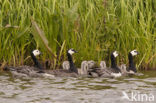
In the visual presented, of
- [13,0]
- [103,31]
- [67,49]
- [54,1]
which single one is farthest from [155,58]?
[13,0]

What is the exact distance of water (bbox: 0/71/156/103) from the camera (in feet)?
27.1

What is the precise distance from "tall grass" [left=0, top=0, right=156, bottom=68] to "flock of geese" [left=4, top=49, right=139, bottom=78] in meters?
0.36

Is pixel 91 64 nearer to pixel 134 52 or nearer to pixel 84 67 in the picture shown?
pixel 84 67

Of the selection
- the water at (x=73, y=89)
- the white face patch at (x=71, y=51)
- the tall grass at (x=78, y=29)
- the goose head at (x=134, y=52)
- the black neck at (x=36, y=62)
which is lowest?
the water at (x=73, y=89)

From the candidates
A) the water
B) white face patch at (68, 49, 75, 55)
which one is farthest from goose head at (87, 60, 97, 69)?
the water

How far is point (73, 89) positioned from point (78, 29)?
3.60m

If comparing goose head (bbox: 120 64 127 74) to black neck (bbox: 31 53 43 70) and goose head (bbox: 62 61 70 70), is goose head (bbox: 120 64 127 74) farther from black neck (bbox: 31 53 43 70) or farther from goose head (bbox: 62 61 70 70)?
black neck (bbox: 31 53 43 70)

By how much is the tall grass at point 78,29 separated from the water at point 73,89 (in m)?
1.40

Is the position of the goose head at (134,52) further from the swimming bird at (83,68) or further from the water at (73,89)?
the swimming bird at (83,68)

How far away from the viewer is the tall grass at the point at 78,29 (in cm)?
1243

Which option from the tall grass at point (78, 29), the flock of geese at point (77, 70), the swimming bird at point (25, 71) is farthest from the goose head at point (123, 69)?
the swimming bird at point (25, 71)

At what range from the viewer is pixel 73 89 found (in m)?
9.38

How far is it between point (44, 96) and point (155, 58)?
5.34m

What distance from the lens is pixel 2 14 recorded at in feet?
41.6
